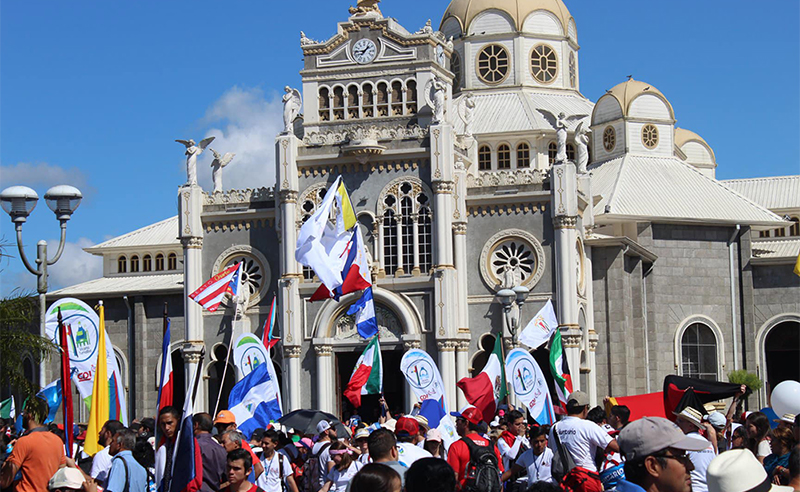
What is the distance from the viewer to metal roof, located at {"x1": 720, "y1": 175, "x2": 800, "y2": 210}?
5788 cm

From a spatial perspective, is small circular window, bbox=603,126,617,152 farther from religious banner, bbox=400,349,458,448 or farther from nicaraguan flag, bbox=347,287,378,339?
religious banner, bbox=400,349,458,448

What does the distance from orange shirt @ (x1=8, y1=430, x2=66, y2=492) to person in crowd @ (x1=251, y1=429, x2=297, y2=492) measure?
3.26 metres

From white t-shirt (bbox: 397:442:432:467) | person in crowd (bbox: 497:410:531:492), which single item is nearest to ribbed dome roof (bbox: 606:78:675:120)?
person in crowd (bbox: 497:410:531:492)

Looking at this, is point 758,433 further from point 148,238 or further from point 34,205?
point 148,238

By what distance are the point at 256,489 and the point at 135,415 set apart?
38.7 m

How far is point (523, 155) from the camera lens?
53719 millimetres

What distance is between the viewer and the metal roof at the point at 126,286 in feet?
166

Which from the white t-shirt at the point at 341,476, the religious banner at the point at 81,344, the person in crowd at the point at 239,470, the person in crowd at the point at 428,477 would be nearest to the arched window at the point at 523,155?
the religious banner at the point at 81,344

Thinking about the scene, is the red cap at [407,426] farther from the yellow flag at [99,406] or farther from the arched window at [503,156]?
the arched window at [503,156]

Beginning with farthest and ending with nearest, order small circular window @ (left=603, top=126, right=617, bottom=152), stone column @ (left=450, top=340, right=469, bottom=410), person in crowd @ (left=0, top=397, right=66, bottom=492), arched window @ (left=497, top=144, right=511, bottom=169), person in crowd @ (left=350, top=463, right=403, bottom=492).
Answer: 1. small circular window @ (left=603, top=126, right=617, bottom=152)
2. arched window @ (left=497, top=144, right=511, bottom=169)
3. stone column @ (left=450, top=340, right=469, bottom=410)
4. person in crowd @ (left=0, top=397, right=66, bottom=492)
5. person in crowd @ (left=350, top=463, right=403, bottom=492)

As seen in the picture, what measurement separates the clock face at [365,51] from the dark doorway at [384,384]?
10.6 metres

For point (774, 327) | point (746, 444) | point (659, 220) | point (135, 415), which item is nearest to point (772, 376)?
point (774, 327)

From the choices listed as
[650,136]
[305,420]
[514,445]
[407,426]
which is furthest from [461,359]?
[407,426]

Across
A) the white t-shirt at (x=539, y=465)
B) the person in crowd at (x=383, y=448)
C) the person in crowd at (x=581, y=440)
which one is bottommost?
the white t-shirt at (x=539, y=465)
